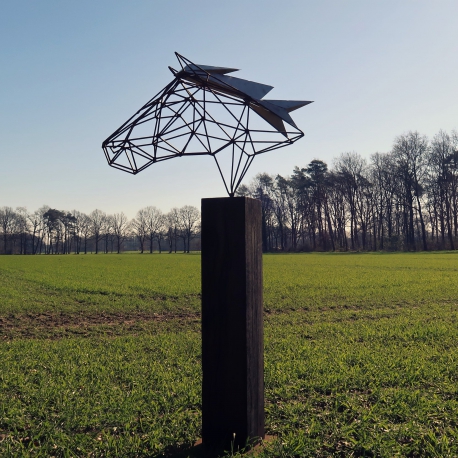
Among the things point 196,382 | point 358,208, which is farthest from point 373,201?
point 196,382

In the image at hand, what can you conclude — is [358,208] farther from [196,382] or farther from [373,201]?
[196,382]

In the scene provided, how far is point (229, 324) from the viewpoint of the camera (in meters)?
3.36

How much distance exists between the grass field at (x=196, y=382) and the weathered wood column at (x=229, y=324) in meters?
0.30

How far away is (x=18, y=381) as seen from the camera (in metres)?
5.29

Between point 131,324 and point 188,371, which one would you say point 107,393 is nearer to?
point 188,371

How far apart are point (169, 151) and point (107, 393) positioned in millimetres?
2993

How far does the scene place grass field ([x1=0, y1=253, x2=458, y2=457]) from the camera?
3.64 metres

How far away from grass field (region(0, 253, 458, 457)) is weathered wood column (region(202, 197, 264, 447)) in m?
0.30

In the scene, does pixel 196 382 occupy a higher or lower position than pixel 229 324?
lower

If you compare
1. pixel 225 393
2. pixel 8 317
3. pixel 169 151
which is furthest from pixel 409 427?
pixel 8 317

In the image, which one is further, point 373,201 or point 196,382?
point 373,201

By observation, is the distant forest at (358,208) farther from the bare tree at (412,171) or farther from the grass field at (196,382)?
the grass field at (196,382)

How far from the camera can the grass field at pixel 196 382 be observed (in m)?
3.64

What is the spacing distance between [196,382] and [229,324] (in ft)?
7.39
